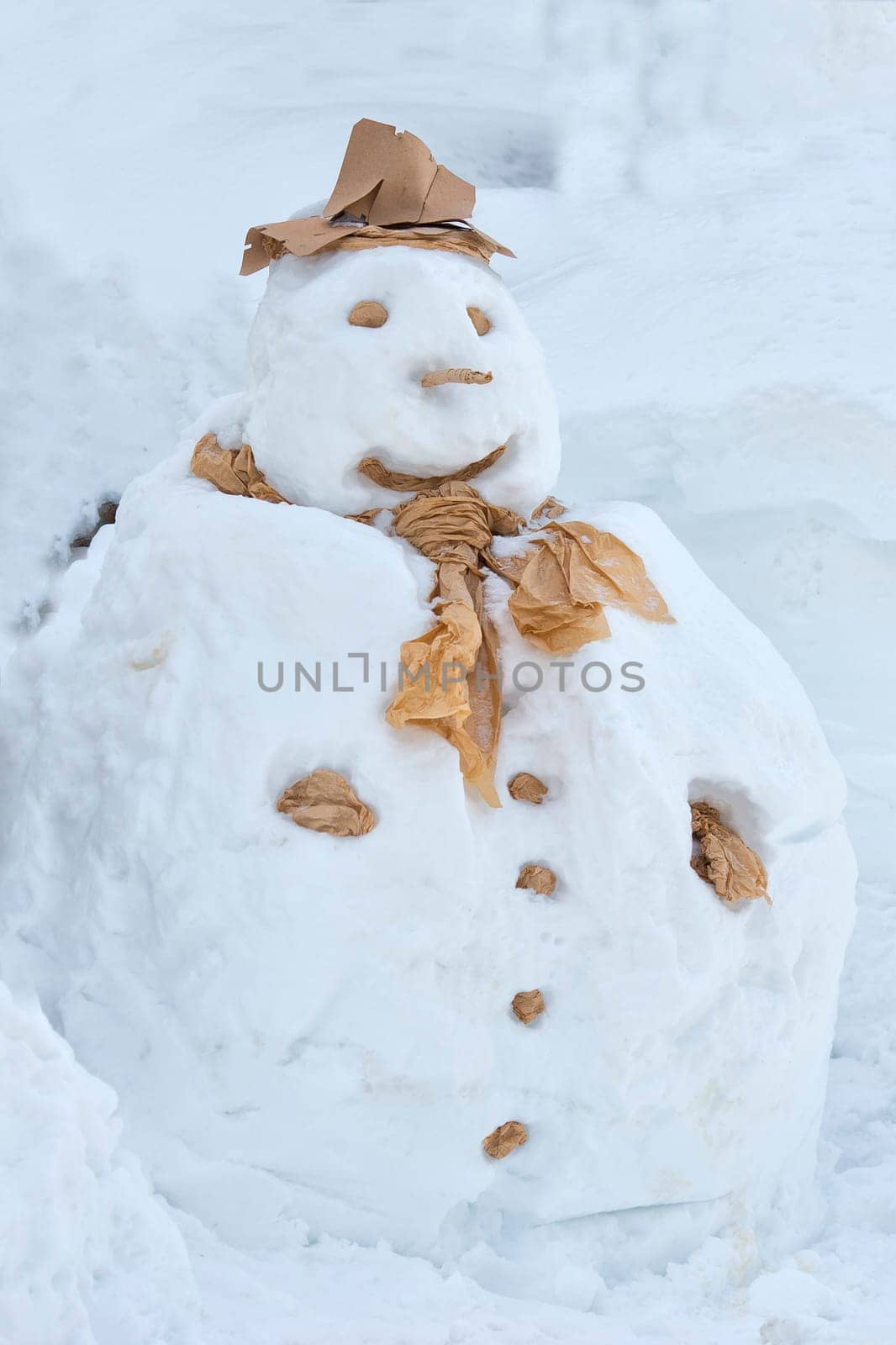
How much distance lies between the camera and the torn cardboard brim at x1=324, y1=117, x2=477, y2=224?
11.1ft

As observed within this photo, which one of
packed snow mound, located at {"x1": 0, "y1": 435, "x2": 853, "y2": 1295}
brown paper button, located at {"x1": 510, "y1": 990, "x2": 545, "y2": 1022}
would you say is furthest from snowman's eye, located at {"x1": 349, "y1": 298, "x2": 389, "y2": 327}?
brown paper button, located at {"x1": 510, "y1": 990, "x2": 545, "y2": 1022}

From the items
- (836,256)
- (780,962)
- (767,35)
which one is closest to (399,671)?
(780,962)

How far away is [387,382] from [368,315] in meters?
0.17

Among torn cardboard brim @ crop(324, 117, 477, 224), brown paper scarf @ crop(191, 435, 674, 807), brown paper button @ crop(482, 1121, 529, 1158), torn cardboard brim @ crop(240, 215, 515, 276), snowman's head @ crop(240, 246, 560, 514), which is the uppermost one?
torn cardboard brim @ crop(324, 117, 477, 224)

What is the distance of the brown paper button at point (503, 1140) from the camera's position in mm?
3061

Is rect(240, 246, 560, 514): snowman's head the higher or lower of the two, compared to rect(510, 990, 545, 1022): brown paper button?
higher

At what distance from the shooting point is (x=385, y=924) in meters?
2.99

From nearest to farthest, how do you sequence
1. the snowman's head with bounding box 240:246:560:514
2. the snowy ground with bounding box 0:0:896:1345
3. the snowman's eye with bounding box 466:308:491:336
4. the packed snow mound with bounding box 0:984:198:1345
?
the packed snow mound with bounding box 0:984:198:1345 < the snowman's head with bounding box 240:246:560:514 < the snowman's eye with bounding box 466:308:491:336 < the snowy ground with bounding box 0:0:896:1345

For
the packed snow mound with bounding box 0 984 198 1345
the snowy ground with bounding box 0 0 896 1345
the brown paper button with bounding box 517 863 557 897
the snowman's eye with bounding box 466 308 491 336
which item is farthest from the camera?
the snowy ground with bounding box 0 0 896 1345

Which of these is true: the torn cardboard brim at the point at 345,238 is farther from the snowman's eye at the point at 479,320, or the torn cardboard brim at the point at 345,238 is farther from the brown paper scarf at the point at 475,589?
the brown paper scarf at the point at 475,589

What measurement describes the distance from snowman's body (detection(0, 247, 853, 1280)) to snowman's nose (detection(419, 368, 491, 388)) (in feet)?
0.22

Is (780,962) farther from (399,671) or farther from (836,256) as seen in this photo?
(836,256)
